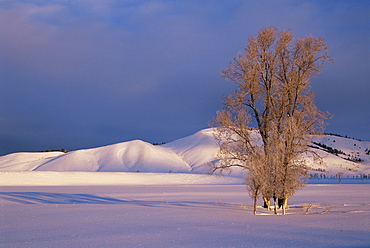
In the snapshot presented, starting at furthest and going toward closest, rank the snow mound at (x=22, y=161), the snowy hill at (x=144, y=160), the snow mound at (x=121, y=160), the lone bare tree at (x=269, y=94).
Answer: the snow mound at (x=22, y=161) → the snowy hill at (x=144, y=160) → the snow mound at (x=121, y=160) → the lone bare tree at (x=269, y=94)

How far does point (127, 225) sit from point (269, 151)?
7.83 m

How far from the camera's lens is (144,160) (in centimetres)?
8256

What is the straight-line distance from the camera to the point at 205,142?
319 ft

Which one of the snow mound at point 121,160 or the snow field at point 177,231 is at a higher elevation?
the snow mound at point 121,160

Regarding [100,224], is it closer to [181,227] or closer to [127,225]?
[127,225]

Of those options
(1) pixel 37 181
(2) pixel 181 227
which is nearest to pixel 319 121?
(2) pixel 181 227

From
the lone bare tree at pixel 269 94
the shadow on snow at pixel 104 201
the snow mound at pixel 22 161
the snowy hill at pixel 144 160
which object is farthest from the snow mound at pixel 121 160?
the lone bare tree at pixel 269 94

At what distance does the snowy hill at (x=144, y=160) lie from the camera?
7856 centimetres

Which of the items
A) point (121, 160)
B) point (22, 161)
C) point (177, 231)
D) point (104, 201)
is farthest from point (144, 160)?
point (177, 231)

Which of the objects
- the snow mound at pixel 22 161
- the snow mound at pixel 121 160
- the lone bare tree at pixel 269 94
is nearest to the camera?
the lone bare tree at pixel 269 94

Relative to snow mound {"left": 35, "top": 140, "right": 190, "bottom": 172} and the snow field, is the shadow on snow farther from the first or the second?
snow mound {"left": 35, "top": 140, "right": 190, "bottom": 172}

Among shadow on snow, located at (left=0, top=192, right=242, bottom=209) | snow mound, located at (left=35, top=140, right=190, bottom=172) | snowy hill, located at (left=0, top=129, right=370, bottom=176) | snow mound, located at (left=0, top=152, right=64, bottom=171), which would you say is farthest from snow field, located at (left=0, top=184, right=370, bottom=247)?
snow mound, located at (left=0, top=152, right=64, bottom=171)

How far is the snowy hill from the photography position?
78562mm

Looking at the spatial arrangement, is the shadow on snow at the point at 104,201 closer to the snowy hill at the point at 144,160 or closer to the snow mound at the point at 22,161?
the snowy hill at the point at 144,160
